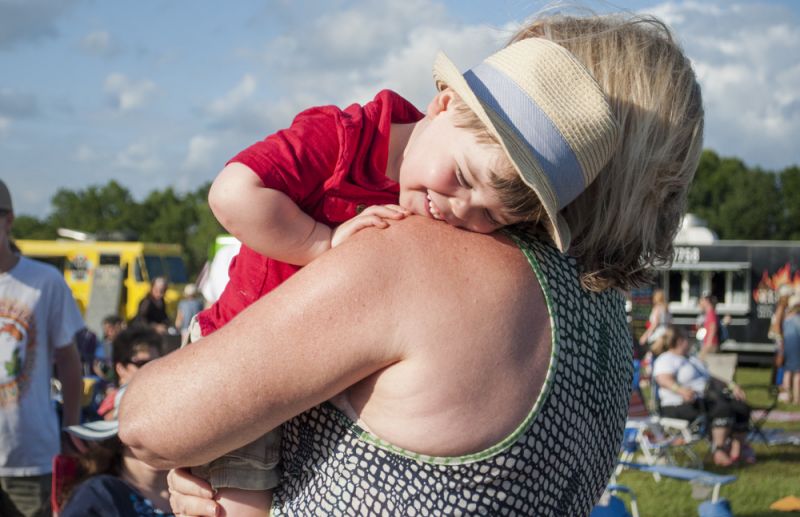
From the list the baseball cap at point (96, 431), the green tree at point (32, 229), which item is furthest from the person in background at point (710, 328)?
the green tree at point (32, 229)

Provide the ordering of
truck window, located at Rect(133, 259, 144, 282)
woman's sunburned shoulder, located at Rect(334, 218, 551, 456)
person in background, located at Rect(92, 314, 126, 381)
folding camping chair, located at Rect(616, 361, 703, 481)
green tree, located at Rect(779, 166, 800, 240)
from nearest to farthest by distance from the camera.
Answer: woman's sunburned shoulder, located at Rect(334, 218, 551, 456) < folding camping chair, located at Rect(616, 361, 703, 481) < person in background, located at Rect(92, 314, 126, 381) < truck window, located at Rect(133, 259, 144, 282) < green tree, located at Rect(779, 166, 800, 240)

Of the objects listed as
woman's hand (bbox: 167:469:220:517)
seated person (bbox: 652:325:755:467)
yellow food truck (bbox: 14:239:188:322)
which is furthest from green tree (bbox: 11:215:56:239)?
woman's hand (bbox: 167:469:220:517)

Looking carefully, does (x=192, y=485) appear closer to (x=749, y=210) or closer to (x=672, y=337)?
(x=672, y=337)

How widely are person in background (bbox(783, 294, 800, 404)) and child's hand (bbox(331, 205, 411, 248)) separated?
53.6 feet

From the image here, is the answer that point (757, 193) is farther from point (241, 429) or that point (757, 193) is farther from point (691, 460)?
point (241, 429)

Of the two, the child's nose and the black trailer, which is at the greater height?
the child's nose

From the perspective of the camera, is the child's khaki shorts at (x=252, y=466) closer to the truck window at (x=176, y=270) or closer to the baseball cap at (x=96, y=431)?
the baseball cap at (x=96, y=431)

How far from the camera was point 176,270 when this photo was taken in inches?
1172

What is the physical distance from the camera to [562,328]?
5.28 feet

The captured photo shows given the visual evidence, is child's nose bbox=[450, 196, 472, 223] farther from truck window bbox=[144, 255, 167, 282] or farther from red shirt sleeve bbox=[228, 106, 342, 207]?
truck window bbox=[144, 255, 167, 282]

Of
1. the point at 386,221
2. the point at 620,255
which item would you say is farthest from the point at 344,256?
the point at 620,255

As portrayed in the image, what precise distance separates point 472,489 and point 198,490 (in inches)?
22.9

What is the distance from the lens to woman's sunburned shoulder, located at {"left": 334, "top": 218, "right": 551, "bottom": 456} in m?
1.49

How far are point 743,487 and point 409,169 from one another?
869 centimetres
